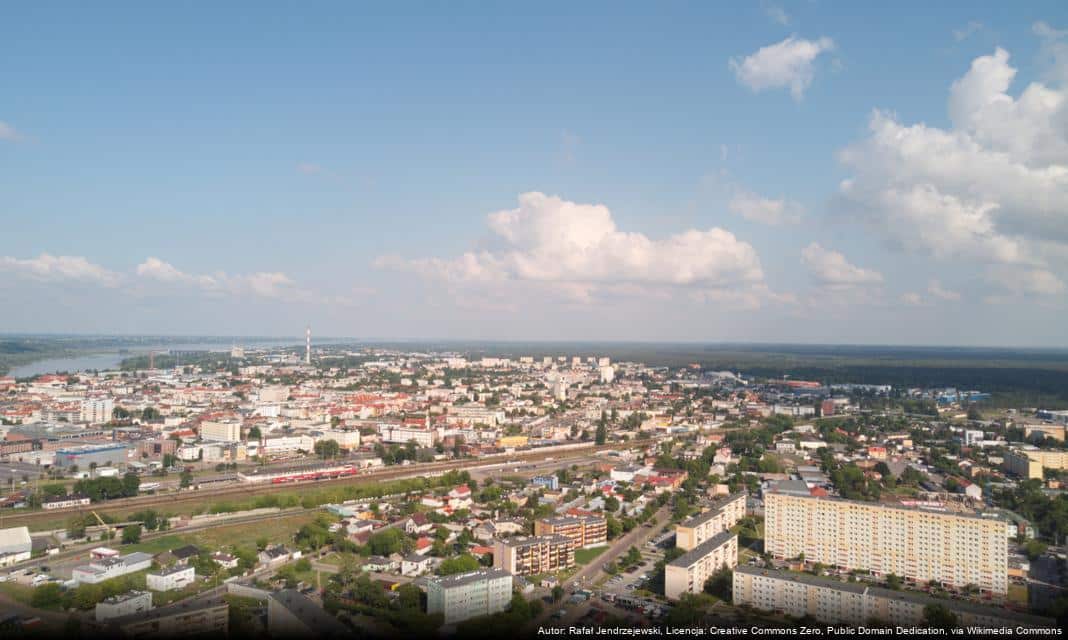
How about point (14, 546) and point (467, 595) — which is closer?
point (467, 595)

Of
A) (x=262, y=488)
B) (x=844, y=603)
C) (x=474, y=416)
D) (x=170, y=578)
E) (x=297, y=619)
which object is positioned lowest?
(x=262, y=488)

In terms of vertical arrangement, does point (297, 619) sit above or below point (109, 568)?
above

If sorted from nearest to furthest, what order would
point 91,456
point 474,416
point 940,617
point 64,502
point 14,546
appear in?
point 940,617 < point 14,546 < point 64,502 < point 91,456 < point 474,416

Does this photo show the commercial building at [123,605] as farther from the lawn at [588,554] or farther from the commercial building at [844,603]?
the commercial building at [844,603]

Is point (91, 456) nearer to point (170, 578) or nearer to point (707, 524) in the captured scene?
point (170, 578)

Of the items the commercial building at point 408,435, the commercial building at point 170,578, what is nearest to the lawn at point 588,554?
the commercial building at point 170,578

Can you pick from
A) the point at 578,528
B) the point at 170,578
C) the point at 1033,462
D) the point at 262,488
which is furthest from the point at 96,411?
the point at 1033,462
